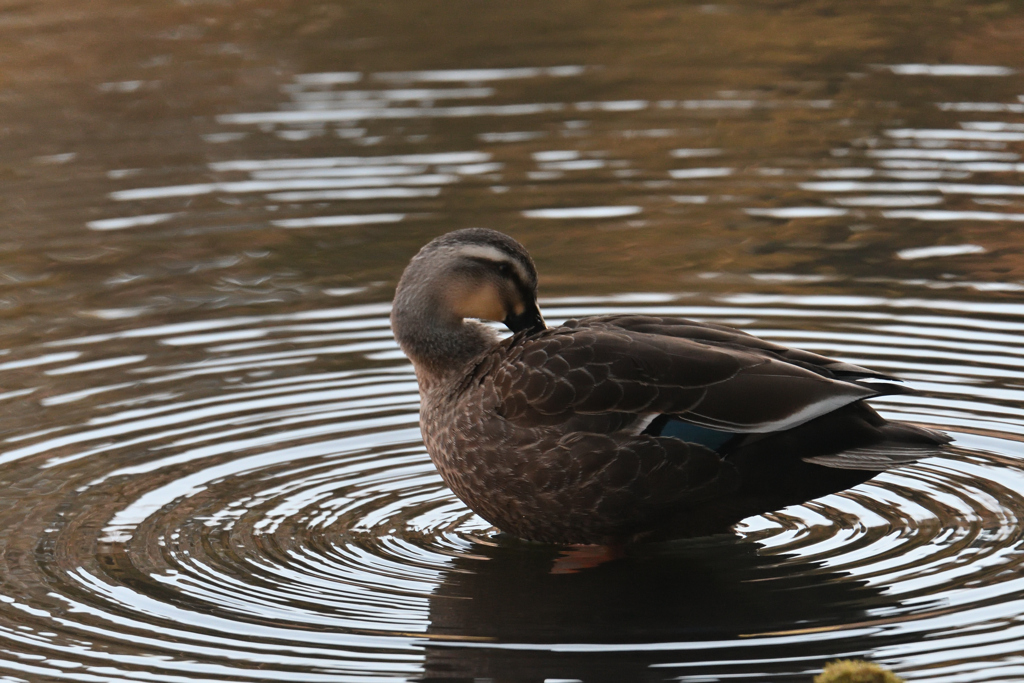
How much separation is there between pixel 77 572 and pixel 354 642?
1532 mm

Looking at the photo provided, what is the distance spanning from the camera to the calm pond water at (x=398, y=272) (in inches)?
248

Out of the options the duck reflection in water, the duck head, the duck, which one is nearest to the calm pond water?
the duck reflection in water

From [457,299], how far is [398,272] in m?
3.93

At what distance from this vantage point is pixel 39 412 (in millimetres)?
8969

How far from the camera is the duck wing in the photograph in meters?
6.50

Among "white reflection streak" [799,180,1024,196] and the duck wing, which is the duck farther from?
"white reflection streak" [799,180,1024,196]

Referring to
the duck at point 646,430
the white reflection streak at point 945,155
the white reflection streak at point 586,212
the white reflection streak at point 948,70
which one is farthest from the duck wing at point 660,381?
the white reflection streak at point 948,70

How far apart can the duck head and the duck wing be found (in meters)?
0.43

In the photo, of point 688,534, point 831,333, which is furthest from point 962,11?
point 688,534

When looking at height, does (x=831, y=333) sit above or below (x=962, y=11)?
below

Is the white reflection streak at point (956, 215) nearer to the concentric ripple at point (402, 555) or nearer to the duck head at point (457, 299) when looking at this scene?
the concentric ripple at point (402, 555)

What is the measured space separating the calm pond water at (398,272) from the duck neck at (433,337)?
2.42 ft

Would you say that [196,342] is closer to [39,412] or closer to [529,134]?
[39,412]

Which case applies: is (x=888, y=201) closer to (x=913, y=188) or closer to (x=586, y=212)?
(x=913, y=188)
